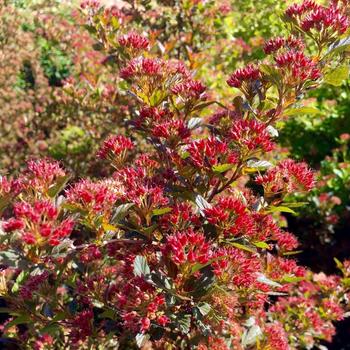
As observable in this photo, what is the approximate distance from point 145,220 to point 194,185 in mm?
266

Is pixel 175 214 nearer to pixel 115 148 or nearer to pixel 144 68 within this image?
pixel 115 148

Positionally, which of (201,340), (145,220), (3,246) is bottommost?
(201,340)

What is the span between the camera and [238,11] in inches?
252

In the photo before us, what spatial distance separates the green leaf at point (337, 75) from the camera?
207 cm

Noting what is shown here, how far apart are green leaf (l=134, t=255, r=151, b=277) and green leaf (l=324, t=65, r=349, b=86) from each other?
103 cm

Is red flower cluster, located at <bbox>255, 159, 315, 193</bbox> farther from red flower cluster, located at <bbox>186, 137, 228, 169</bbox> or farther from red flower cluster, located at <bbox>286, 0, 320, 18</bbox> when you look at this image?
red flower cluster, located at <bbox>286, 0, 320, 18</bbox>

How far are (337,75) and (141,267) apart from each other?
1085 millimetres

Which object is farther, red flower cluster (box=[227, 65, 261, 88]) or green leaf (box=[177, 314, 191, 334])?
red flower cluster (box=[227, 65, 261, 88])

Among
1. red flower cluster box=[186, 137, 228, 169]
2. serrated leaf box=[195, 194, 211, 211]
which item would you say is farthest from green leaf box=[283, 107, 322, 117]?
serrated leaf box=[195, 194, 211, 211]

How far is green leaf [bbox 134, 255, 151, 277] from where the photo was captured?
1900 mm

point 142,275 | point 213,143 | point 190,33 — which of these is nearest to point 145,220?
point 142,275

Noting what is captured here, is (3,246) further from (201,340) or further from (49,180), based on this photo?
(201,340)

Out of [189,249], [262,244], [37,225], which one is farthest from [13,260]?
[262,244]

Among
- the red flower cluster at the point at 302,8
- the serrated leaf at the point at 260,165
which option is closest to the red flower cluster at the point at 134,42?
the red flower cluster at the point at 302,8
